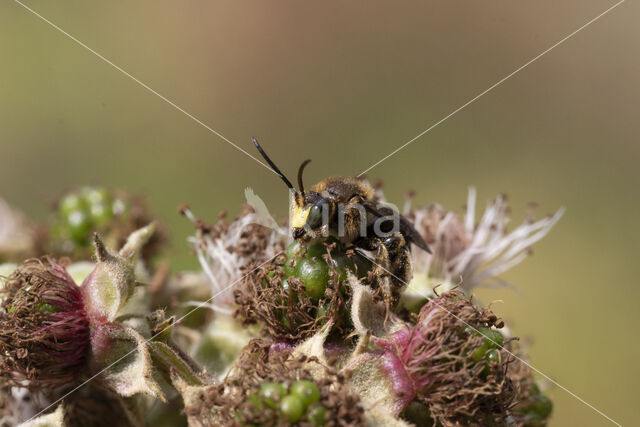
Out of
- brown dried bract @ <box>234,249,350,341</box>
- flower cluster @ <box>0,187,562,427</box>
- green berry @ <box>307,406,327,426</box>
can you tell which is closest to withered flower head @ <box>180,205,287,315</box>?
flower cluster @ <box>0,187,562,427</box>

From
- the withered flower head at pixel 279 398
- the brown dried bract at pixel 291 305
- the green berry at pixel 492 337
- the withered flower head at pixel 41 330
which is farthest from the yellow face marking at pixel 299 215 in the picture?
the withered flower head at pixel 41 330

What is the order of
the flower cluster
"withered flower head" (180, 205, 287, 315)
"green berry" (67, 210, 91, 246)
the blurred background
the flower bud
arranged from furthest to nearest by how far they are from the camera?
1. the blurred background
2. "green berry" (67, 210, 91, 246)
3. "withered flower head" (180, 205, 287, 315)
4. the flower bud
5. the flower cluster

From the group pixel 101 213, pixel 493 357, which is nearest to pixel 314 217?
pixel 493 357

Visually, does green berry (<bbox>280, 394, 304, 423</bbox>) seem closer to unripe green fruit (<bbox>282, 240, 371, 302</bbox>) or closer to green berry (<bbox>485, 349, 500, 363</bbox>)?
unripe green fruit (<bbox>282, 240, 371, 302</bbox>)

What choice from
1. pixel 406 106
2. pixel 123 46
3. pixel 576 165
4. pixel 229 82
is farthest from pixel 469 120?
pixel 123 46

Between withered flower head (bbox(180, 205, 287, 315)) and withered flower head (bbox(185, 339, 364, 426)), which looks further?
withered flower head (bbox(180, 205, 287, 315))

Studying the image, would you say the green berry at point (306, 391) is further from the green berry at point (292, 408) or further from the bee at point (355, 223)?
the bee at point (355, 223)

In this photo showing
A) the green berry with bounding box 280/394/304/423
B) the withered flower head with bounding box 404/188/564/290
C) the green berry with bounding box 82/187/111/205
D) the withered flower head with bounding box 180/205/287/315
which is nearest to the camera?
the green berry with bounding box 280/394/304/423
